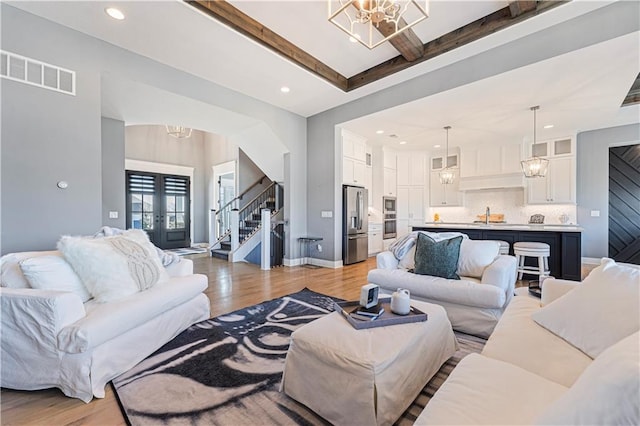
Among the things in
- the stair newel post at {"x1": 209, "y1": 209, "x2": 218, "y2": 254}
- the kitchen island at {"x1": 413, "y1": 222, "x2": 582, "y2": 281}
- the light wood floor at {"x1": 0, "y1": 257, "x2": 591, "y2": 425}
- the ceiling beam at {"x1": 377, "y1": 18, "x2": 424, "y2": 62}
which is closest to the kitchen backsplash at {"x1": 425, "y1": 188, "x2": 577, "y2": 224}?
the light wood floor at {"x1": 0, "y1": 257, "x2": 591, "y2": 425}

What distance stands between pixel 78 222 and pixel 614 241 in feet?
30.2

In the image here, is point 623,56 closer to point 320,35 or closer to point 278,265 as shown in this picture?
point 320,35

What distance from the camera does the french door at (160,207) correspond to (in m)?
7.52

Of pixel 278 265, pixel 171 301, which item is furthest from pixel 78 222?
pixel 278 265

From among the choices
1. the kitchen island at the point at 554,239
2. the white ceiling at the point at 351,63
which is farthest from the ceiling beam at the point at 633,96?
the kitchen island at the point at 554,239

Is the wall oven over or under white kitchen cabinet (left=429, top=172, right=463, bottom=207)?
under

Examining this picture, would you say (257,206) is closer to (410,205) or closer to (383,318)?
(410,205)

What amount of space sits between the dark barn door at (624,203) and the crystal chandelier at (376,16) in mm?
5672

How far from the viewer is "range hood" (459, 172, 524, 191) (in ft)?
20.1

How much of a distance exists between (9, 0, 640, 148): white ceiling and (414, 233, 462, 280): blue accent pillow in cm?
235

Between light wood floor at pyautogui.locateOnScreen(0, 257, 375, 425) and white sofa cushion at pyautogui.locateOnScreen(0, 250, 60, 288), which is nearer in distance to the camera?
light wood floor at pyautogui.locateOnScreen(0, 257, 375, 425)

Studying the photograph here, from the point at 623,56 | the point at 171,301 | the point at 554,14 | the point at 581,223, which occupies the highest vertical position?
the point at 554,14

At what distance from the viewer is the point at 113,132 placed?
477 cm

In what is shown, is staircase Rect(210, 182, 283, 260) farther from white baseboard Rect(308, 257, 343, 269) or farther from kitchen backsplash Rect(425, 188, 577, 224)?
kitchen backsplash Rect(425, 188, 577, 224)
